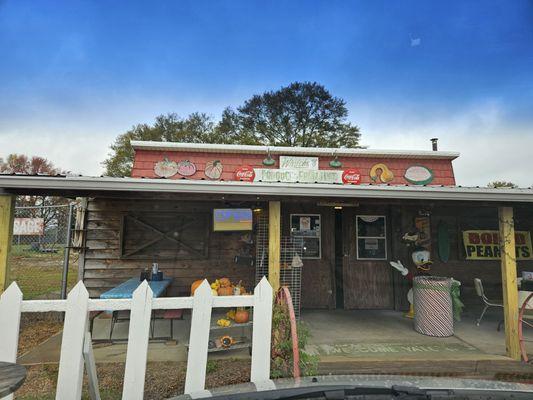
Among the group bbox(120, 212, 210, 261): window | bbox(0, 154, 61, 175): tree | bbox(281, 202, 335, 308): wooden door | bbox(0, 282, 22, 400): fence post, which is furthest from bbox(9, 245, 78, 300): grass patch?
bbox(0, 154, 61, 175): tree

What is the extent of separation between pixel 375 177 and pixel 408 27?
829 cm

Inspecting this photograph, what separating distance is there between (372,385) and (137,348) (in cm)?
188

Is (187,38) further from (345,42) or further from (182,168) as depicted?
(182,168)

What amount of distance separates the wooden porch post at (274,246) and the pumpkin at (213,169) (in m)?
3.80

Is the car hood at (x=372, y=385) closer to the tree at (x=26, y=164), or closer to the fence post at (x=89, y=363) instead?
the fence post at (x=89, y=363)

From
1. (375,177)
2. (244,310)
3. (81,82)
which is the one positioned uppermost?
(81,82)

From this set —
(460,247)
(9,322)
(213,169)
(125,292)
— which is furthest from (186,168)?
(460,247)

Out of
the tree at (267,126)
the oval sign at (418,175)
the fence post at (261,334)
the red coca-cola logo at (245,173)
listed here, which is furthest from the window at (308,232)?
the tree at (267,126)

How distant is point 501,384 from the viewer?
5.21 ft

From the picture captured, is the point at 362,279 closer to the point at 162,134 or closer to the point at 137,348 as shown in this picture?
the point at 137,348

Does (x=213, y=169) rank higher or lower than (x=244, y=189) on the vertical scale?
higher

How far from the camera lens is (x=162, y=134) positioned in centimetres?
2655

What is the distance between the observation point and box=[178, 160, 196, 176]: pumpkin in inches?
314

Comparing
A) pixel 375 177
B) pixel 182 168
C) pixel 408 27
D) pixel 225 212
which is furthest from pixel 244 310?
pixel 408 27
